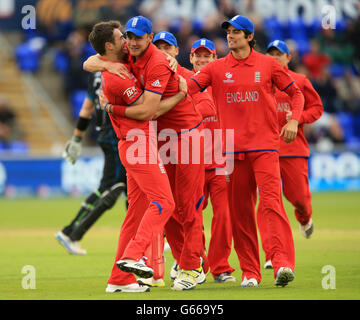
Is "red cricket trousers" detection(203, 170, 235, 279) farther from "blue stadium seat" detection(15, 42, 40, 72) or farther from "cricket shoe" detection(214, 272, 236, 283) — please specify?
"blue stadium seat" detection(15, 42, 40, 72)

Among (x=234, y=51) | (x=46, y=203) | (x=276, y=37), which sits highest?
(x=276, y=37)

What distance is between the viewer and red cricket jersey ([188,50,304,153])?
7832 millimetres

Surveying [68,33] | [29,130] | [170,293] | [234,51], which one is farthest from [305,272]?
[68,33]

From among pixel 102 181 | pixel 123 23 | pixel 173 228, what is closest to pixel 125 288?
pixel 173 228

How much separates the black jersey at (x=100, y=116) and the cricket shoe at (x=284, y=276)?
4305 mm

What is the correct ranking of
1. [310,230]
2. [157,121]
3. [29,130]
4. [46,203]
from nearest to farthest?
[157,121] → [310,230] → [46,203] → [29,130]

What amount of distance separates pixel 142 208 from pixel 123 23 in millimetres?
17912

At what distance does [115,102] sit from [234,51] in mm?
1428

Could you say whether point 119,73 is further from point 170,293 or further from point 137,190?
point 170,293

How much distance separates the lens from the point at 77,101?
988 inches

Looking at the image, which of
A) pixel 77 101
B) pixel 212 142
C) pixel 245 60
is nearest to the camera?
pixel 245 60

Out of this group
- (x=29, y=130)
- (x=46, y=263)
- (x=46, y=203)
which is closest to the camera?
(x=46, y=263)

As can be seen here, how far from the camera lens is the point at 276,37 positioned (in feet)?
92.3

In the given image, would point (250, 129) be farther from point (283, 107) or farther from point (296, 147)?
point (296, 147)
